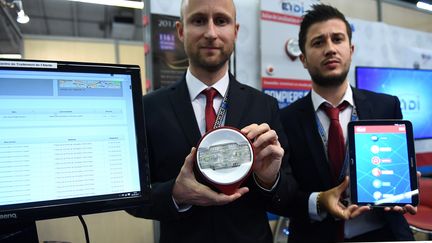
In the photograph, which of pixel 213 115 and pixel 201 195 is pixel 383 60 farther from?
pixel 201 195

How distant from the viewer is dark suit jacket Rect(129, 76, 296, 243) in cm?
91

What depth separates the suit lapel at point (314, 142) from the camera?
115 cm

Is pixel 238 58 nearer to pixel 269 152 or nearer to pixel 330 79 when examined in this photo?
pixel 330 79

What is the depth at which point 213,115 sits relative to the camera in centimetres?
97

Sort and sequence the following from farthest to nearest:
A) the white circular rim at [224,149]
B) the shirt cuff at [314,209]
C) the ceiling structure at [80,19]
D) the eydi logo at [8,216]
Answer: the ceiling structure at [80,19], the shirt cuff at [314,209], the white circular rim at [224,149], the eydi logo at [8,216]

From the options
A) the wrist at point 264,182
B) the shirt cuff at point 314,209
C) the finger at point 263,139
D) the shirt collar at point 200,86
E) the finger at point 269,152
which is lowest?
the shirt cuff at point 314,209

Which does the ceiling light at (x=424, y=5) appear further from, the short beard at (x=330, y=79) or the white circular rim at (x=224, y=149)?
A: the white circular rim at (x=224, y=149)

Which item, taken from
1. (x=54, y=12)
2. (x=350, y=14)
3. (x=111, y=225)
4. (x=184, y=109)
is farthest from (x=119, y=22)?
(x=184, y=109)

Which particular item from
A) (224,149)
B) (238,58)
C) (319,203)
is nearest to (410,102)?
(238,58)

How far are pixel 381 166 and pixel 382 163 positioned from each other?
1 cm

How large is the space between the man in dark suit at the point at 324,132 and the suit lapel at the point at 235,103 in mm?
329

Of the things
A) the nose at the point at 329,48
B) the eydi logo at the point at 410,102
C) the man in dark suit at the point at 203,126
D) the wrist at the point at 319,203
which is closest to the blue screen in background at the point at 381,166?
the wrist at the point at 319,203

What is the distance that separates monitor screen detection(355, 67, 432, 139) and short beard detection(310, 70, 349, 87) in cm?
138

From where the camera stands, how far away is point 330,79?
123cm
